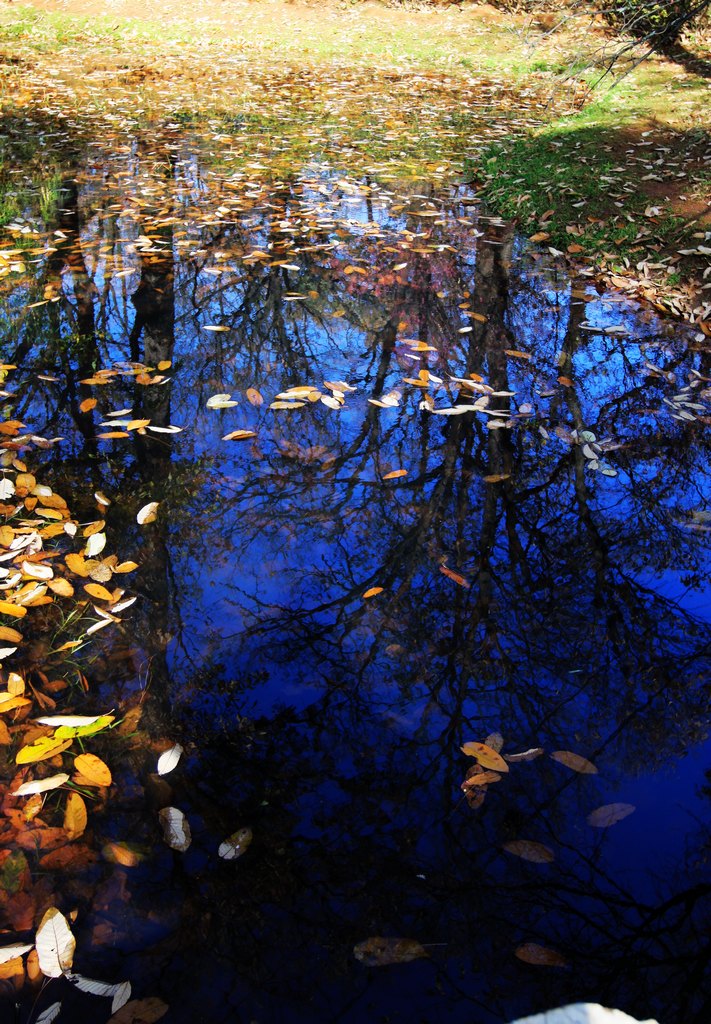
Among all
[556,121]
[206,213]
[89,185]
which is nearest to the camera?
[206,213]

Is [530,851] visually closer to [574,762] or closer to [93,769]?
[574,762]

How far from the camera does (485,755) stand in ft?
7.02

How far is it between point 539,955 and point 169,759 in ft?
3.75

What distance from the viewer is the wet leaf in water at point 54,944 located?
1.67 meters

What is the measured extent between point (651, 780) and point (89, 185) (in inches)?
283

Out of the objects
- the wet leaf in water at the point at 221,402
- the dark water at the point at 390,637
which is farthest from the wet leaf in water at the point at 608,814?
the wet leaf in water at the point at 221,402

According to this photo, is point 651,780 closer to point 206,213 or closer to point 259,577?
point 259,577

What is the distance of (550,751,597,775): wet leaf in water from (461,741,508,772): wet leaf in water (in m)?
0.17

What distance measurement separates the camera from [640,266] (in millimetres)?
5133

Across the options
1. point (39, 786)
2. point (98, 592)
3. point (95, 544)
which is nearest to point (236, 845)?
point (39, 786)

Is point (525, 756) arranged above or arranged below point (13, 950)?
above

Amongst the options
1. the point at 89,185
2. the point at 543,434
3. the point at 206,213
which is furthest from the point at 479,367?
the point at 89,185

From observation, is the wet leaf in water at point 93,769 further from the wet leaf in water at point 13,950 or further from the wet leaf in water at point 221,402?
the wet leaf in water at point 221,402

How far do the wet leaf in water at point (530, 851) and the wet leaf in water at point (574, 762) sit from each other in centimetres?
28
